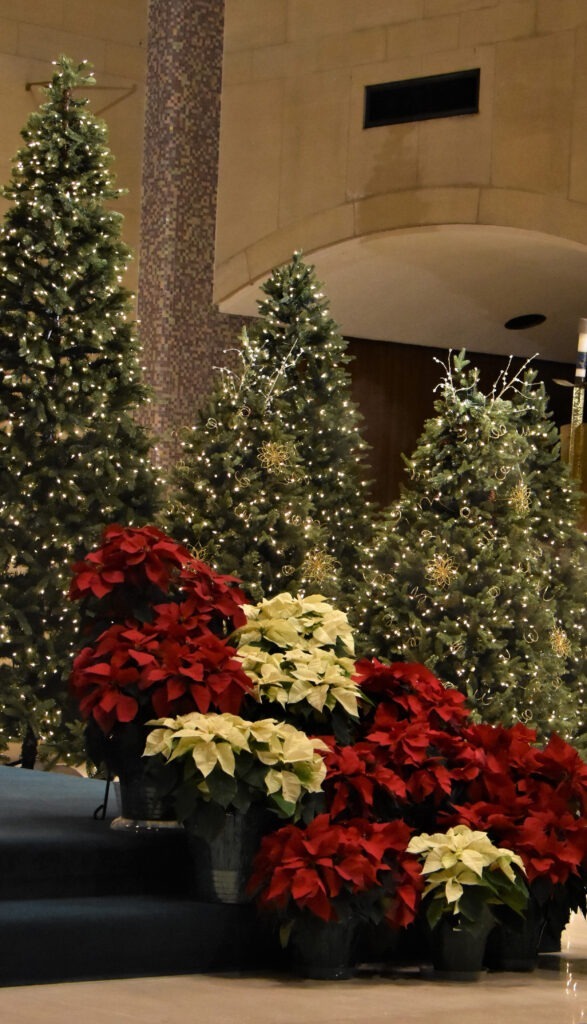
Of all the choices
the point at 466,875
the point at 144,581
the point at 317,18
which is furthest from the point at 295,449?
the point at 317,18

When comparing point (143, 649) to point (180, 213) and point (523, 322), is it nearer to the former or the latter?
point (180, 213)

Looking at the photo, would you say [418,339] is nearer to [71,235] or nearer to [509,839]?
[71,235]

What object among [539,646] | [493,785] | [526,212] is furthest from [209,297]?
[493,785]

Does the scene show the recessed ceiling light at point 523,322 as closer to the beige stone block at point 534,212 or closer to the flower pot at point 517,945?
the beige stone block at point 534,212

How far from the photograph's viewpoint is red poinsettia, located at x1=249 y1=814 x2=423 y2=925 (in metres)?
4.49

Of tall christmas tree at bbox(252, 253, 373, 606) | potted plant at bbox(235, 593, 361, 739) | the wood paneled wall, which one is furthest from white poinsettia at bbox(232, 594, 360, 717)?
the wood paneled wall

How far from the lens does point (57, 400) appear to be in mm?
9938

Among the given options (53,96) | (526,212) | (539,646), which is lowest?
(539,646)

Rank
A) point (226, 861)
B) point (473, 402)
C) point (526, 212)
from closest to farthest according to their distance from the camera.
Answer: point (226, 861)
point (473, 402)
point (526, 212)

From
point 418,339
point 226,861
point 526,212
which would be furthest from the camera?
point 418,339

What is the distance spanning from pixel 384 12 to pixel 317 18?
2.84 feet

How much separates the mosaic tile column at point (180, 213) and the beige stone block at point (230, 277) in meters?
0.11

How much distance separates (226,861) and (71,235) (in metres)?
6.04

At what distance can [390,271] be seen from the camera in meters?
16.3
